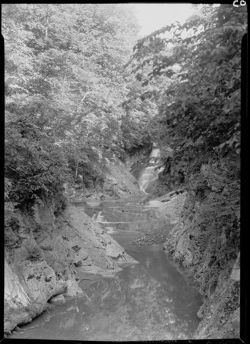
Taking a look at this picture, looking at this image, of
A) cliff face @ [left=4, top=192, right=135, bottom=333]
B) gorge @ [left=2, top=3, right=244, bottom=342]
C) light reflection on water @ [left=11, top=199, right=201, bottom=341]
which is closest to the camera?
gorge @ [left=2, top=3, right=244, bottom=342]

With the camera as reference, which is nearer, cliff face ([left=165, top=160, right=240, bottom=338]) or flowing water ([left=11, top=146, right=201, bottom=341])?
cliff face ([left=165, top=160, right=240, bottom=338])

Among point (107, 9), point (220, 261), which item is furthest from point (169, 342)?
point (107, 9)

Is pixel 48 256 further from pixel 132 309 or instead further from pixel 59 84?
pixel 59 84

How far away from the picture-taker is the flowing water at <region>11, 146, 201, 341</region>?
686 centimetres

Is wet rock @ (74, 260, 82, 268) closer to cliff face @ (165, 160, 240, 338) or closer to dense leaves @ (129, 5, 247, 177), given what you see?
cliff face @ (165, 160, 240, 338)

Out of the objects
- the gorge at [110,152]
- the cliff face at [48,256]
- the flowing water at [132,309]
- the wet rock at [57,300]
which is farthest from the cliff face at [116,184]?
the wet rock at [57,300]

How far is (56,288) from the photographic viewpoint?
7.86 m

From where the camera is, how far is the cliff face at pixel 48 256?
660 cm

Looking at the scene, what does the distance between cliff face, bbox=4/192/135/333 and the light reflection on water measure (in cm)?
32

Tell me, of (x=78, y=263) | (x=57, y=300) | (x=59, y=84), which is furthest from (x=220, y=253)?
(x=59, y=84)

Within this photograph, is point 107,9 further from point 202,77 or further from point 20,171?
point 202,77

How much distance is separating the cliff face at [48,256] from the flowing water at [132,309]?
308mm

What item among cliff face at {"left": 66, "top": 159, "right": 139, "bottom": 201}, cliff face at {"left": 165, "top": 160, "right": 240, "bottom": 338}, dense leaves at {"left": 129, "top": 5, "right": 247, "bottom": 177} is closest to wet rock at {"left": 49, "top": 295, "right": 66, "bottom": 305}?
Answer: cliff face at {"left": 165, "top": 160, "right": 240, "bottom": 338}

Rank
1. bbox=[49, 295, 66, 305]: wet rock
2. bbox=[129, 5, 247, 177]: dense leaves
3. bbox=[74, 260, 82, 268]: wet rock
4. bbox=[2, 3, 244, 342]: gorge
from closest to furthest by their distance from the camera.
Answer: bbox=[129, 5, 247, 177]: dense leaves
bbox=[2, 3, 244, 342]: gorge
bbox=[49, 295, 66, 305]: wet rock
bbox=[74, 260, 82, 268]: wet rock
